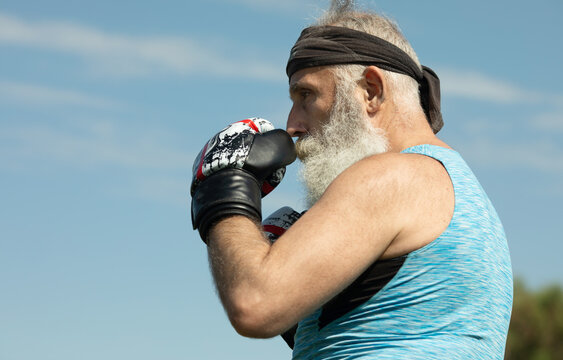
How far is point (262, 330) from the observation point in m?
2.40

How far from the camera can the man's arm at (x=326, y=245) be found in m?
2.37

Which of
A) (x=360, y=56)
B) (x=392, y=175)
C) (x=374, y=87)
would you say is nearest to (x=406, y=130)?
(x=374, y=87)

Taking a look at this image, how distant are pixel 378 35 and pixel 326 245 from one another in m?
1.51

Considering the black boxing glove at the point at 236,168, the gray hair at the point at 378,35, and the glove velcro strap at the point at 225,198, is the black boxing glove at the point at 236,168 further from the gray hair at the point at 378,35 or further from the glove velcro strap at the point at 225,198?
the gray hair at the point at 378,35

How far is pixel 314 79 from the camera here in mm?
3486

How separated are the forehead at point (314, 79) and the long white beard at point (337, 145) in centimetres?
12

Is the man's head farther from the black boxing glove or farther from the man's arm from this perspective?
the man's arm

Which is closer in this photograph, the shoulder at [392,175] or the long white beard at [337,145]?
the shoulder at [392,175]

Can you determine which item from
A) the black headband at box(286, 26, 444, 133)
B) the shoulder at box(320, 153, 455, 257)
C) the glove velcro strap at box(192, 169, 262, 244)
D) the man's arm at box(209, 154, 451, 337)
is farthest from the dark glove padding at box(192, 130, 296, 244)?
the black headband at box(286, 26, 444, 133)

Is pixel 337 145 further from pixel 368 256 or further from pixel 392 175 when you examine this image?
pixel 368 256

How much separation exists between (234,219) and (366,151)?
81 centimetres

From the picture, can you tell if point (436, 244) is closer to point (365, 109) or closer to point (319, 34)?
point (365, 109)

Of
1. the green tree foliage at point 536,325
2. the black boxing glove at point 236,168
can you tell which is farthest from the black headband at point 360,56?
the green tree foliage at point 536,325

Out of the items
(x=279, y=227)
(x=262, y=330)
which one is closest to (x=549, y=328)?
(x=279, y=227)
